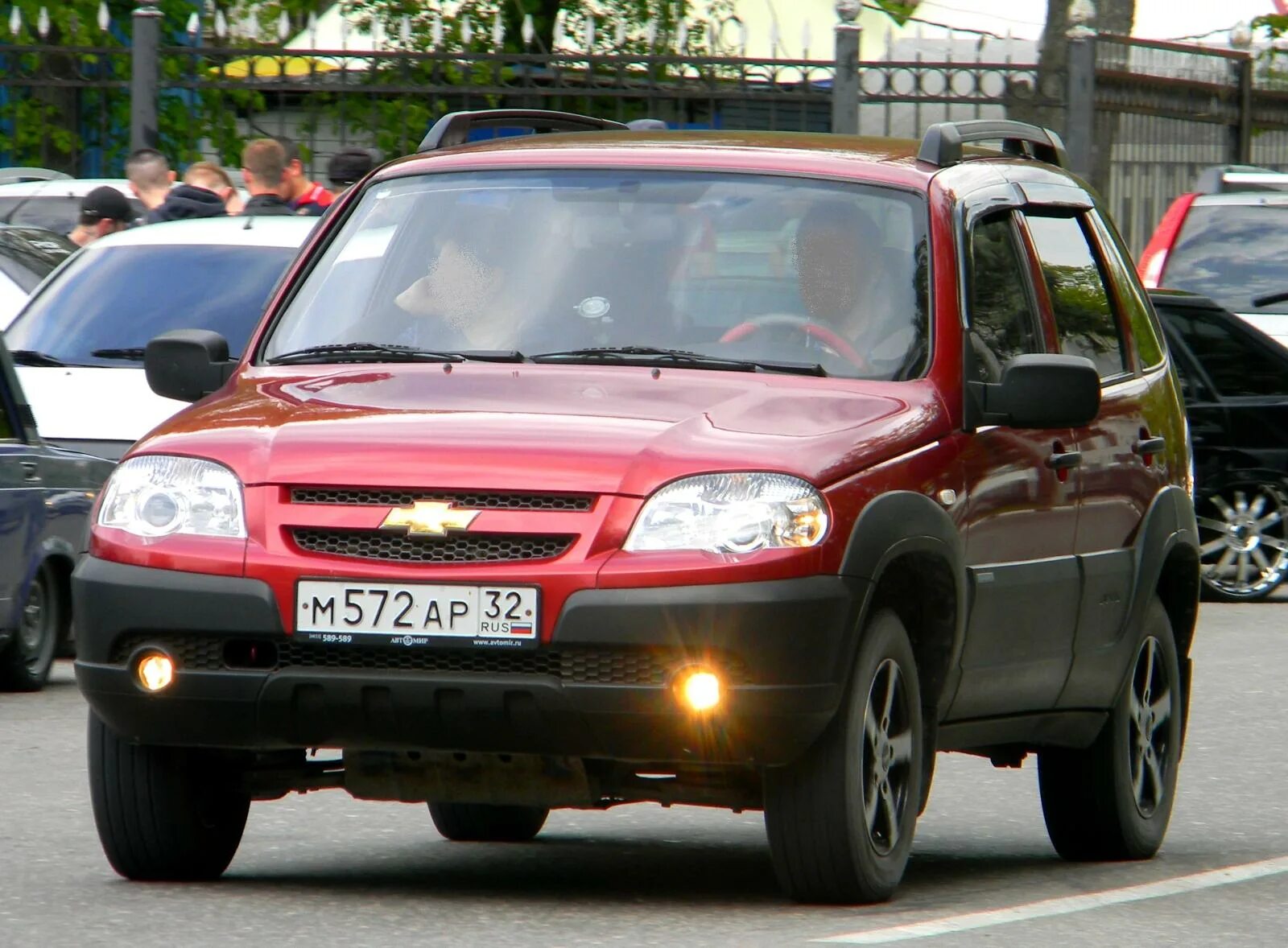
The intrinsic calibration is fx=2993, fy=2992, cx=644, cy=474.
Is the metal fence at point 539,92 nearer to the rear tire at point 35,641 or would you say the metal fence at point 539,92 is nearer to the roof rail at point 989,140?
the rear tire at point 35,641

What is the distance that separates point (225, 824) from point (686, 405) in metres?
1.47

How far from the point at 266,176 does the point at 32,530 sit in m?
5.03

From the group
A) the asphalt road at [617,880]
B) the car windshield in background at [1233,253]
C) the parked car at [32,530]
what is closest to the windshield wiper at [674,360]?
the asphalt road at [617,880]

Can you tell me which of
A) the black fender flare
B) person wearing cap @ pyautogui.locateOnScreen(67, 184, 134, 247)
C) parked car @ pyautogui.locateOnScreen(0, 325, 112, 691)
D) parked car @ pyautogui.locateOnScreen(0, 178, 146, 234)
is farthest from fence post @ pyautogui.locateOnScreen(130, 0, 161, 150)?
the black fender flare

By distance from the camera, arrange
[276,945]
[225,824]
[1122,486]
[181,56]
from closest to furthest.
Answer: [276,945], [225,824], [1122,486], [181,56]

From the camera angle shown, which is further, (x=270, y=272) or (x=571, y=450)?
(x=270, y=272)

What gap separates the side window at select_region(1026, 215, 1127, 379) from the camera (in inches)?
309

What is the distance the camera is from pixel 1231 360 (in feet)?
53.7

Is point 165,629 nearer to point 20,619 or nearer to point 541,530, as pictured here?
point 541,530

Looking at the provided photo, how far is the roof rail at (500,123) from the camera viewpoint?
8.08m

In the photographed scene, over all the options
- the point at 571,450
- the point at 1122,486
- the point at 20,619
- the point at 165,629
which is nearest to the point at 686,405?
the point at 571,450

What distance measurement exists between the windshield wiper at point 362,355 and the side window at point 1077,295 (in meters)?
1.75

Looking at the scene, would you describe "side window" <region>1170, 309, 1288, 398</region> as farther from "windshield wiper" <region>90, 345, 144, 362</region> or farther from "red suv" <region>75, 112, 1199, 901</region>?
"red suv" <region>75, 112, 1199, 901</region>

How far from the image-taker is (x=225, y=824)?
685 centimetres
